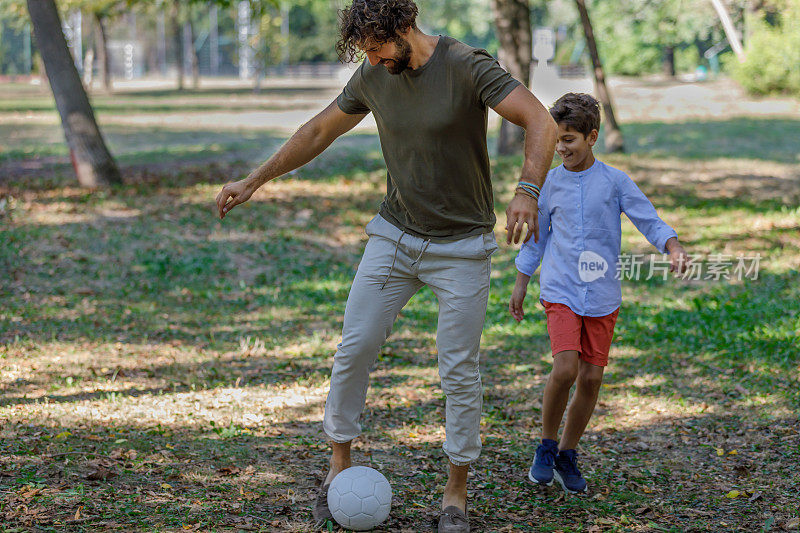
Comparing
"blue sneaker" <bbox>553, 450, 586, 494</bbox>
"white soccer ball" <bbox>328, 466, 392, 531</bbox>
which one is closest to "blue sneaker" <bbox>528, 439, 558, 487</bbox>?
"blue sneaker" <bbox>553, 450, 586, 494</bbox>

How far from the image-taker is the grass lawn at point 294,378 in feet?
14.3

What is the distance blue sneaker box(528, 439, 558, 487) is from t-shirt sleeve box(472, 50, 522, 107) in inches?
75.3

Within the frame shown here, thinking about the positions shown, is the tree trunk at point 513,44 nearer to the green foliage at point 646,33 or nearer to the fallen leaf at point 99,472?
the fallen leaf at point 99,472

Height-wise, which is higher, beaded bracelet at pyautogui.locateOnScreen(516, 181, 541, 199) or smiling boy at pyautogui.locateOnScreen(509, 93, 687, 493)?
beaded bracelet at pyautogui.locateOnScreen(516, 181, 541, 199)

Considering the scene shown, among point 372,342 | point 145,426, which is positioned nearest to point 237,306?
point 145,426

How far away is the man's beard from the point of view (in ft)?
11.6

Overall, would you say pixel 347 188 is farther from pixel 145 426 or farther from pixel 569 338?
pixel 569 338

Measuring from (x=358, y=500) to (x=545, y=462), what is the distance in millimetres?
1136

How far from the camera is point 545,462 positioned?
4.56 meters

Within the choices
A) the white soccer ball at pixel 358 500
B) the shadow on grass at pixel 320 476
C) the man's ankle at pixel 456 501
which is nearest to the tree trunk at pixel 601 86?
the shadow on grass at pixel 320 476

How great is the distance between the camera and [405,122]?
→ 368cm

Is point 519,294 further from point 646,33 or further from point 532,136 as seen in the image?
point 646,33

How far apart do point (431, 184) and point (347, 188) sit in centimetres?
996

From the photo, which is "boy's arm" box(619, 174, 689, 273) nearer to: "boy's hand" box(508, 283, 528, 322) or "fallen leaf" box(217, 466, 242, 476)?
"boy's hand" box(508, 283, 528, 322)
